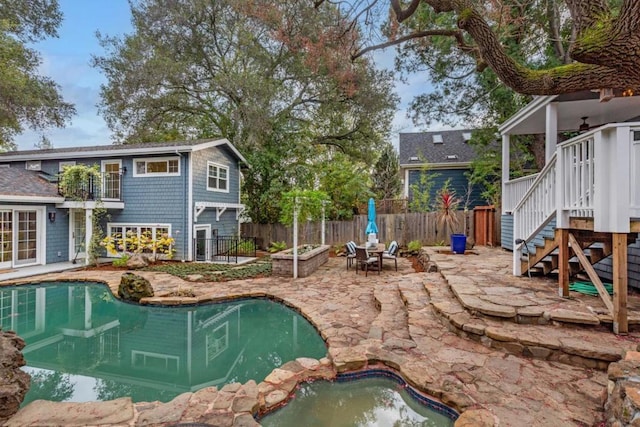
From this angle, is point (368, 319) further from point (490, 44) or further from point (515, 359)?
point (490, 44)

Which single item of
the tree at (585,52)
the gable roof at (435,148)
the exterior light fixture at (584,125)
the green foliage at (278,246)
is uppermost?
the gable roof at (435,148)

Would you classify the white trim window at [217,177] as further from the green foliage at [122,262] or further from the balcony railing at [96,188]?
the green foliage at [122,262]

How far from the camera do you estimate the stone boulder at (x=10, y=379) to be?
8.93 ft

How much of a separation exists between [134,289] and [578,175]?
826cm

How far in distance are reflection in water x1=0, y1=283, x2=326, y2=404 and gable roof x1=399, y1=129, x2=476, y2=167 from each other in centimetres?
1208

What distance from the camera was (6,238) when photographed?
9883 millimetres

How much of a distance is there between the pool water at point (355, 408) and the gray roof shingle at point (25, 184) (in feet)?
36.1

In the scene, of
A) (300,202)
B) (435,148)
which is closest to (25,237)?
(300,202)

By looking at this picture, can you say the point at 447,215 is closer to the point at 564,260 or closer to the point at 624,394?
the point at 564,260

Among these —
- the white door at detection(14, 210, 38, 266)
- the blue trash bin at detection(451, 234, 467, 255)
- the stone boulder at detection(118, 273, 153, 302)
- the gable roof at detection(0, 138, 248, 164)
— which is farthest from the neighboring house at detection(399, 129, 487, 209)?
the white door at detection(14, 210, 38, 266)

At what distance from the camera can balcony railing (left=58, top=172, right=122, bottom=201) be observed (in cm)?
1089

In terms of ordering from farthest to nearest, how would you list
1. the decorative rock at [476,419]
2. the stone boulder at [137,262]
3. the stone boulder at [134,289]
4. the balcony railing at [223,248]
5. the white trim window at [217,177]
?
the white trim window at [217,177]
the balcony railing at [223,248]
the stone boulder at [137,262]
the stone boulder at [134,289]
the decorative rock at [476,419]

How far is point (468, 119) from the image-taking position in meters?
13.8

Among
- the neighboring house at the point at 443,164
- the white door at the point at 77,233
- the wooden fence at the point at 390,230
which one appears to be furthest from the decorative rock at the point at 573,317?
the white door at the point at 77,233
